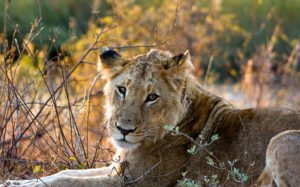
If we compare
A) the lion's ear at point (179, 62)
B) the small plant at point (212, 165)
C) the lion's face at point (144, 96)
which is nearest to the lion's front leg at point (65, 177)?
the lion's face at point (144, 96)

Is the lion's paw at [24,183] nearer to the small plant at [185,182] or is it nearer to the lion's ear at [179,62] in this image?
the small plant at [185,182]

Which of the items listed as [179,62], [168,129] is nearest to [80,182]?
[168,129]

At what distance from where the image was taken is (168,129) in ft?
20.2

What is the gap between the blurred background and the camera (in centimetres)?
712

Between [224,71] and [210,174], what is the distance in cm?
1298

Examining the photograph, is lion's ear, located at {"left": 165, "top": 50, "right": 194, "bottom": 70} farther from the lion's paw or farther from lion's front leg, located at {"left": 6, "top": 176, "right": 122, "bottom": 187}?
the lion's paw

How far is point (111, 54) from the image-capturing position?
662 cm

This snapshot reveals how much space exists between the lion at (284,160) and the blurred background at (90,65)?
1754 mm

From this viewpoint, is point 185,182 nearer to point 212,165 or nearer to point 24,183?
point 212,165

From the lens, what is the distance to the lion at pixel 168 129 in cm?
601

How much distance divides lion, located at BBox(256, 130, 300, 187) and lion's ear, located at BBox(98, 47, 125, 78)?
5.42 feet

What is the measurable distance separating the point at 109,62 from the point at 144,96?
609mm

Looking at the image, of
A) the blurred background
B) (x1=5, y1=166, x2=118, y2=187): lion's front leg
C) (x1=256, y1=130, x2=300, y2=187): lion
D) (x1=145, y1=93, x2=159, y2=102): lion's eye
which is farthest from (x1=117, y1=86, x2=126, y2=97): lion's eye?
(x1=256, y1=130, x2=300, y2=187): lion

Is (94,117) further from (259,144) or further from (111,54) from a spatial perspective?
(259,144)
